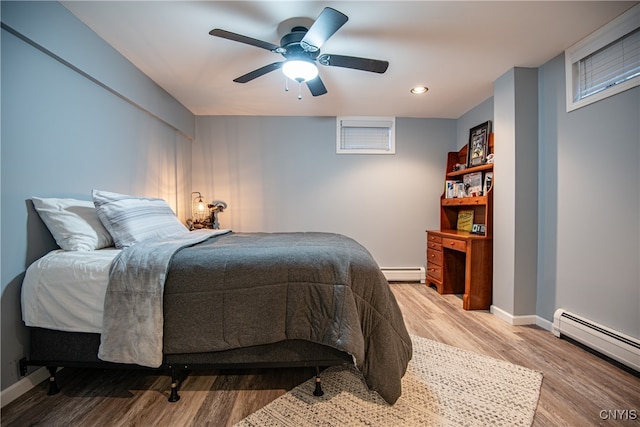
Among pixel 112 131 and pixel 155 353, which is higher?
pixel 112 131

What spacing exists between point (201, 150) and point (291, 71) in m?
2.39

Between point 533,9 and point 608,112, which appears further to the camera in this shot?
point 608,112

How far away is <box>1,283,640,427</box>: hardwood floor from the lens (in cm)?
133

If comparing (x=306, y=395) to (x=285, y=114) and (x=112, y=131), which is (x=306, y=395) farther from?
(x=285, y=114)

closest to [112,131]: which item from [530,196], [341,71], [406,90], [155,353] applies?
[155,353]

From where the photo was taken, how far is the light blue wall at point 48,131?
1449mm

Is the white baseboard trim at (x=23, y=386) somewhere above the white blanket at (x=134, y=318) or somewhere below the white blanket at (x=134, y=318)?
below

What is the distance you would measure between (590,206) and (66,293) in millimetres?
3517

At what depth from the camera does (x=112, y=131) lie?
7.42 feet

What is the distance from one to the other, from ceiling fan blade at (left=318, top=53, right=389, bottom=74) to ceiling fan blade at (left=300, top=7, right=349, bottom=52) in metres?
0.13

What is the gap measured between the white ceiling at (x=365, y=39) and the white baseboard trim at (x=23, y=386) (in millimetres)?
2307

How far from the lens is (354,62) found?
1982 millimetres

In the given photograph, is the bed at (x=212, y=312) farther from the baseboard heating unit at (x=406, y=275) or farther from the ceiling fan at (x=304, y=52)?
the baseboard heating unit at (x=406, y=275)

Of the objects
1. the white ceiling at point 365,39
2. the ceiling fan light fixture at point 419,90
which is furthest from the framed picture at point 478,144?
the ceiling fan light fixture at point 419,90
